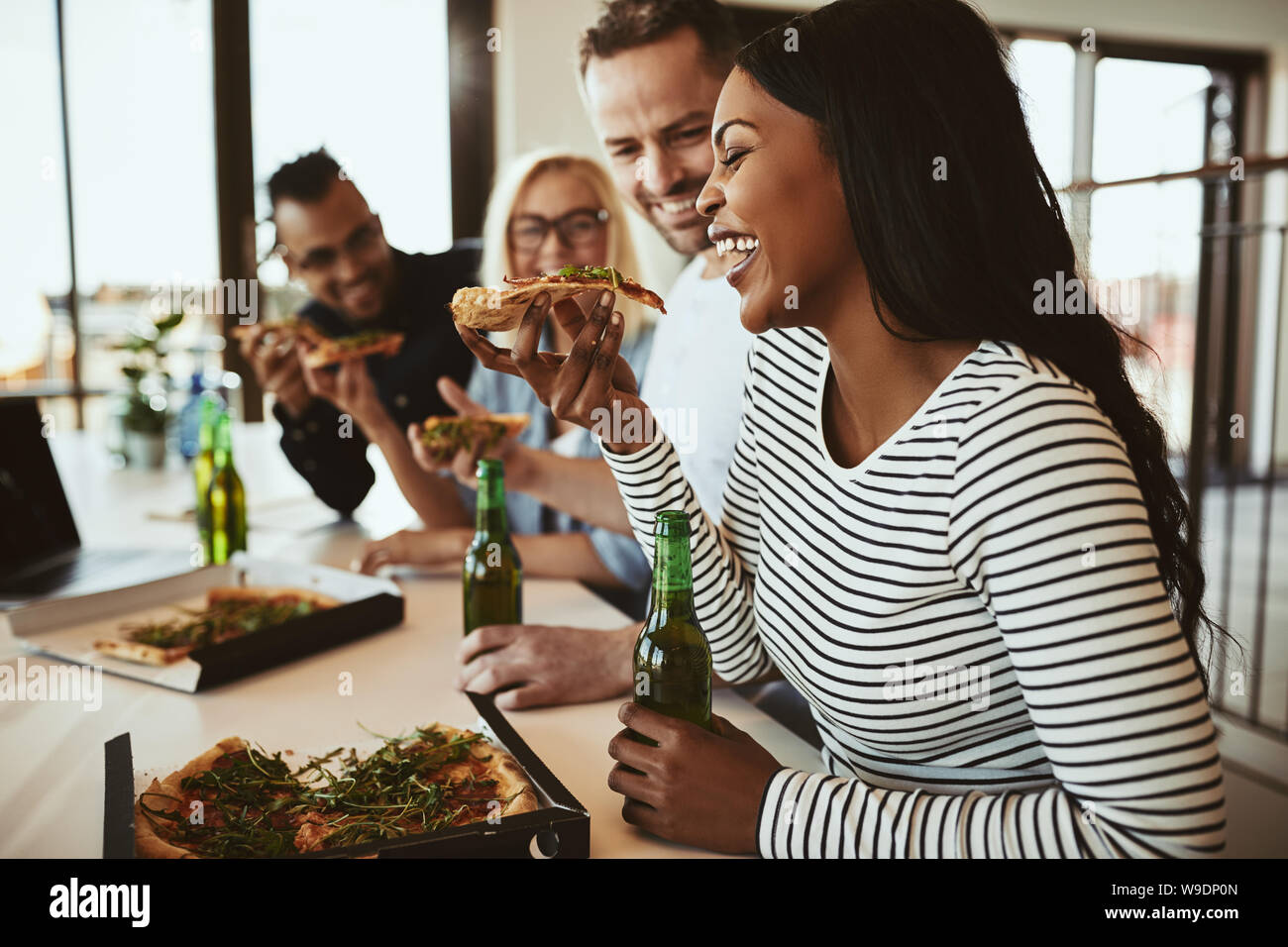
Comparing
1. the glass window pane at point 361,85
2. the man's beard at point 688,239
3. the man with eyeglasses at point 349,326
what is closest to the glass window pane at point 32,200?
the glass window pane at point 361,85

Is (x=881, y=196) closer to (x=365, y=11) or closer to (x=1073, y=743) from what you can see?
(x=1073, y=743)

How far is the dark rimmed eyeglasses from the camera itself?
7.72 feet

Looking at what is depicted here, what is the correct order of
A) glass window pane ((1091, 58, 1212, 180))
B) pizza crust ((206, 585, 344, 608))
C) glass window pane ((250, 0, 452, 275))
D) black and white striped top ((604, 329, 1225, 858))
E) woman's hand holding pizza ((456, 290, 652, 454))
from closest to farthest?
black and white striped top ((604, 329, 1225, 858)) < woman's hand holding pizza ((456, 290, 652, 454)) < pizza crust ((206, 585, 344, 608)) < glass window pane ((250, 0, 452, 275)) < glass window pane ((1091, 58, 1212, 180))

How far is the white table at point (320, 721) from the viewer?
98cm

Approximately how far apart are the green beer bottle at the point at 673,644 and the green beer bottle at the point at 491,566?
42 cm

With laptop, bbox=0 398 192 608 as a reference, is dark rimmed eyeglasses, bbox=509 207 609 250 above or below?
above

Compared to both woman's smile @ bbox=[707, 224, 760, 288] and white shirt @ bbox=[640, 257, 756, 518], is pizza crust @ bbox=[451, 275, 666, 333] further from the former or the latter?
white shirt @ bbox=[640, 257, 756, 518]

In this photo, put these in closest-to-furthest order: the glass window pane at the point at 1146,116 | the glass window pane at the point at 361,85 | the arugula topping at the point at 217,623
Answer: the arugula topping at the point at 217,623
the glass window pane at the point at 361,85
the glass window pane at the point at 1146,116

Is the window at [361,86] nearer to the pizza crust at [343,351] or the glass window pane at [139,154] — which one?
the glass window pane at [139,154]

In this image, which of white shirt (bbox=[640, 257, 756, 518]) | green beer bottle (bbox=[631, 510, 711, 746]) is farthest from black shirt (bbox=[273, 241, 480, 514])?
green beer bottle (bbox=[631, 510, 711, 746])

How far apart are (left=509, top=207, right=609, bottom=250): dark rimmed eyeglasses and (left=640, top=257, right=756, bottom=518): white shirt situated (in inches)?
21.9

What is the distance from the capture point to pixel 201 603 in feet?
5.31

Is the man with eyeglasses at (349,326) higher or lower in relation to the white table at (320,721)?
higher

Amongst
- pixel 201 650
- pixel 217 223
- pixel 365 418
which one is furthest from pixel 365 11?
pixel 201 650
